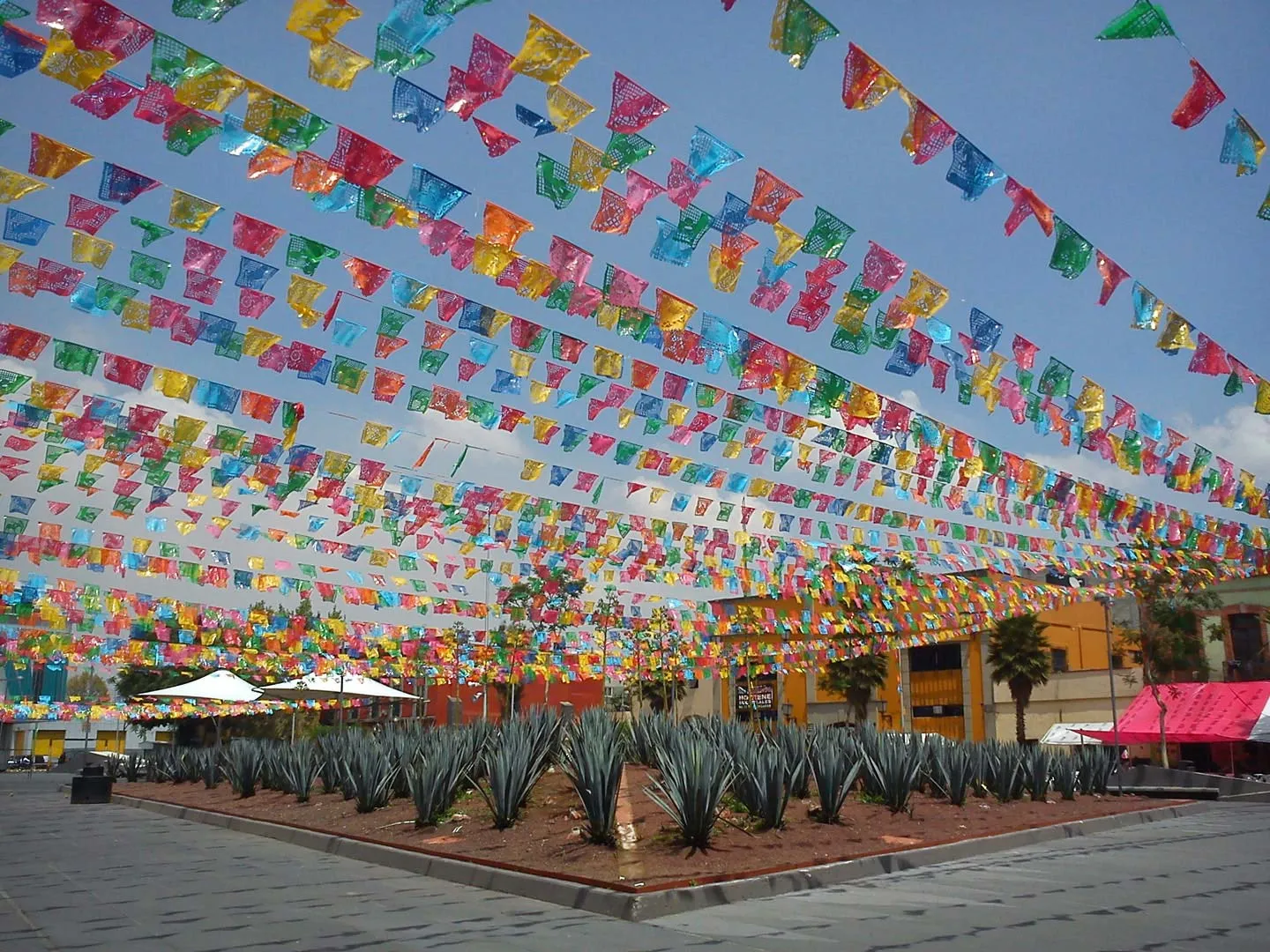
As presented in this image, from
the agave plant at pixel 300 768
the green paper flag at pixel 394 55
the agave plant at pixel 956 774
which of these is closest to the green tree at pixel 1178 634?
the agave plant at pixel 956 774

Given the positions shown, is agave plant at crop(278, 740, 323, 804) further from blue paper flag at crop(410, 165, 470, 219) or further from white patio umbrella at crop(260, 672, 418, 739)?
blue paper flag at crop(410, 165, 470, 219)

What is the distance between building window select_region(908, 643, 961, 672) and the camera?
141 ft

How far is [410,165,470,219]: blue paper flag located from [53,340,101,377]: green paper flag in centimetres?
466

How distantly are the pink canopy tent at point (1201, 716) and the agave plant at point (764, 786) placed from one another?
2710cm

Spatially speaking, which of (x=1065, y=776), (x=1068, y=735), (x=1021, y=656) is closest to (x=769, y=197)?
(x=1065, y=776)

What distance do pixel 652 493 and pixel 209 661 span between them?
14.6 metres

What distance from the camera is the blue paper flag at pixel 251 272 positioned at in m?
9.59

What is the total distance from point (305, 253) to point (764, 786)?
6.74 meters

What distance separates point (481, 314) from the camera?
10.9 meters

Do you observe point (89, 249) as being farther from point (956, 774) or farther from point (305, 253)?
point (956, 774)

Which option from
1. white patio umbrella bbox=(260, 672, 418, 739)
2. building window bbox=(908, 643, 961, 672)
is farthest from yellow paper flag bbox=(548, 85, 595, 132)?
building window bbox=(908, 643, 961, 672)

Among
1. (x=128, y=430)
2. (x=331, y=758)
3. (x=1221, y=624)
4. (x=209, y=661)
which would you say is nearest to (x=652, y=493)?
(x=331, y=758)

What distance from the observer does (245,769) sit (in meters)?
16.8

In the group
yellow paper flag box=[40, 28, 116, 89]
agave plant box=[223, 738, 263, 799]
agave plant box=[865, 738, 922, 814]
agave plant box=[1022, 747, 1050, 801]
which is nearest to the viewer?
yellow paper flag box=[40, 28, 116, 89]
